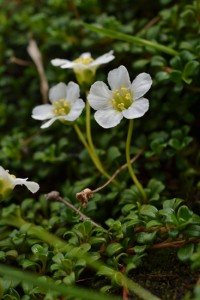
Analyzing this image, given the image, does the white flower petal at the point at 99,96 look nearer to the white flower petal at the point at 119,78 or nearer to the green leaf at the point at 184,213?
the white flower petal at the point at 119,78

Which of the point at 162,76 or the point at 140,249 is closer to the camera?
the point at 140,249

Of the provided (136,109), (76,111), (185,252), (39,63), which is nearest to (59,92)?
(76,111)

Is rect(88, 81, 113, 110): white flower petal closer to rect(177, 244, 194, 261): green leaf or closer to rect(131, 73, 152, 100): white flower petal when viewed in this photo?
rect(131, 73, 152, 100): white flower petal

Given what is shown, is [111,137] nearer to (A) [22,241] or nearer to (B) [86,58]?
(B) [86,58]

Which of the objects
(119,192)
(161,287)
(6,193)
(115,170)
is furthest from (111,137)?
(161,287)

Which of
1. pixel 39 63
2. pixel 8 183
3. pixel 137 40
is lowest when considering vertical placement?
pixel 8 183

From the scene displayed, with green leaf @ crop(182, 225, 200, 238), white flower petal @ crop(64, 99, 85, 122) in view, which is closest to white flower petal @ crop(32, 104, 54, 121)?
white flower petal @ crop(64, 99, 85, 122)

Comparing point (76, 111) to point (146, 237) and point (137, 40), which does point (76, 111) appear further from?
point (146, 237)
